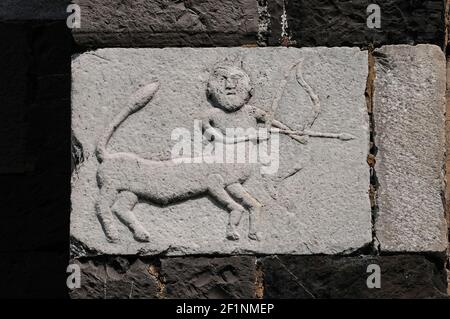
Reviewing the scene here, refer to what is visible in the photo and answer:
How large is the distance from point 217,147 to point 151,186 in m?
0.27

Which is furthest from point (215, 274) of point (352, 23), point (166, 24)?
point (352, 23)

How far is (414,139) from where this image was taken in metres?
4.12

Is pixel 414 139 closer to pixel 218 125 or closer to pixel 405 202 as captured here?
pixel 405 202

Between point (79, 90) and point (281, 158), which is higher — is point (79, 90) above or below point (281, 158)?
above

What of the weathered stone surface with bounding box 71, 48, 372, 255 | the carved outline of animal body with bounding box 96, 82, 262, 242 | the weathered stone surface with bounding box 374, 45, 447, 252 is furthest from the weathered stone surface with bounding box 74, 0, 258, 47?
the weathered stone surface with bounding box 374, 45, 447, 252

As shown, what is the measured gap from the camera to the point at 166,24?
4.16 m

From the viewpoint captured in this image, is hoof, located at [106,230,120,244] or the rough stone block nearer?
hoof, located at [106,230,120,244]

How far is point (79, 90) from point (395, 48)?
115 centimetres

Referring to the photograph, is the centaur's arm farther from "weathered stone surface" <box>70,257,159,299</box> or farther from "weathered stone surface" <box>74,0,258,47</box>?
"weathered stone surface" <box>70,257,159,299</box>

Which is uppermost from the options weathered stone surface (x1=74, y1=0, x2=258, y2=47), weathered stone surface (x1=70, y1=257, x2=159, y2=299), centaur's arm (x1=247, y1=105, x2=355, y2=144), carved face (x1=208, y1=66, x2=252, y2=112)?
weathered stone surface (x1=74, y1=0, x2=258, y2=47)

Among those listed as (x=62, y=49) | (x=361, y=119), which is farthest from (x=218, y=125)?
(x=62, y=49)

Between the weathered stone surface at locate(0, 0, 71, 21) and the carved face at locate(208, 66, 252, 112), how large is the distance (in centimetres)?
102

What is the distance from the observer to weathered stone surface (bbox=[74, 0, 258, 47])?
4160 millimetres

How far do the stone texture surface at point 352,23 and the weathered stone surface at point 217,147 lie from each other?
0.06m
